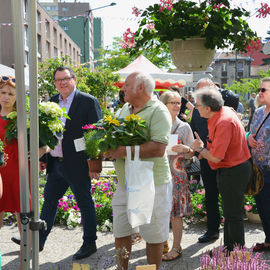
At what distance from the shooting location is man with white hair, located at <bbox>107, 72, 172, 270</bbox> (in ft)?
9.33

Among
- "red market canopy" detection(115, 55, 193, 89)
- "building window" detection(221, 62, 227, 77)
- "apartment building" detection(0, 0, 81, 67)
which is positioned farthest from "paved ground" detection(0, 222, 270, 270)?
"building window" detection(221, 62, 227, 77)

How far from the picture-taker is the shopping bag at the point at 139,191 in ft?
8.94

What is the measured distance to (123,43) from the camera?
15.7 ft

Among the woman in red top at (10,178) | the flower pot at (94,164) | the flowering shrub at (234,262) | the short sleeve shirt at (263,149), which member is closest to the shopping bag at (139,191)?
the flower pot at (94,164)

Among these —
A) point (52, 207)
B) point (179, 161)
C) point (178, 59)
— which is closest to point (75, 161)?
Result: point (52, 207)

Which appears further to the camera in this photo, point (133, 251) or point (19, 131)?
point (133, 251)

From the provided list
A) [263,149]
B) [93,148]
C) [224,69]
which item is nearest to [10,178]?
[93,148]

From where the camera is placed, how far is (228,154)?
3471 millimetres

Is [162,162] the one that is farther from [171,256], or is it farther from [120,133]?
[171,256]

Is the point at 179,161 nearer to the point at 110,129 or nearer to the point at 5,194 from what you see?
the point at 110,129

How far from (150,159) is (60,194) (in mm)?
1595

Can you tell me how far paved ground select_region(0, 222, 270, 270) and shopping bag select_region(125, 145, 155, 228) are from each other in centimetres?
96

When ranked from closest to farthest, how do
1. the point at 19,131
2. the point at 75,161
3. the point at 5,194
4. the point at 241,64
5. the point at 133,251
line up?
the point at 19,131 → the point at 5,194 → the point at 75,161 → the point at 133,251 → the point at 241,64

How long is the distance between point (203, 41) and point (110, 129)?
1.94 m
